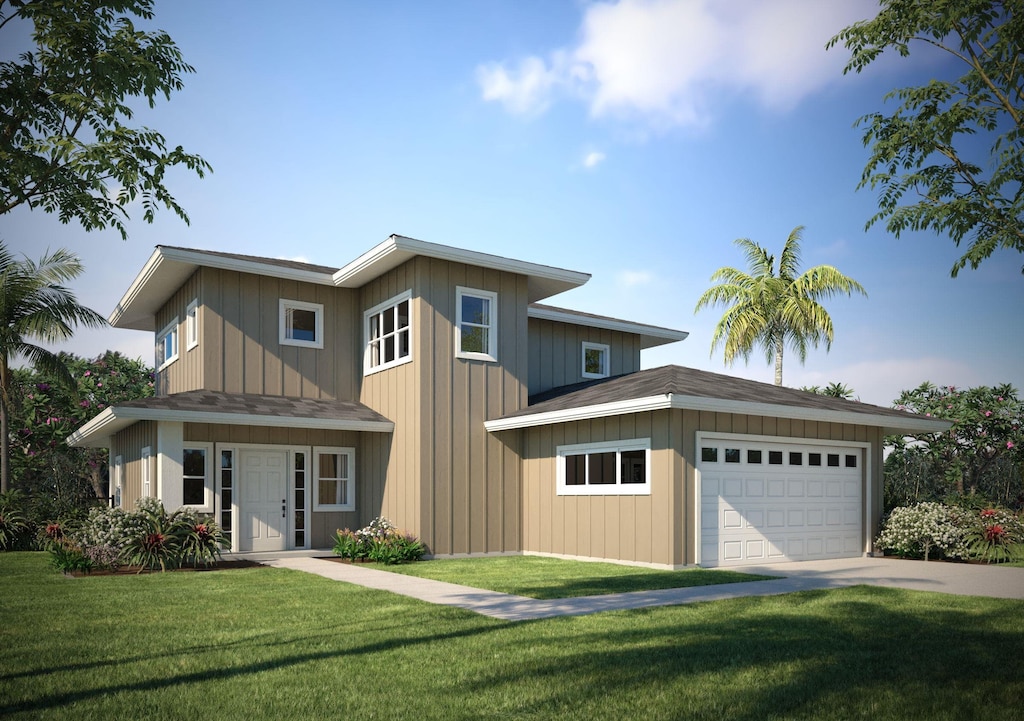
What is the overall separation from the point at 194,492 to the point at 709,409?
10.1 metres

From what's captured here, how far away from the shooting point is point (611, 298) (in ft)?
99.5

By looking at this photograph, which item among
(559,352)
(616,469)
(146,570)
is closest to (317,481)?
(146,570)

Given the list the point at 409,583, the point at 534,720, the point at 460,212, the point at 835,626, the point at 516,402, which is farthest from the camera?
the point at 460,212

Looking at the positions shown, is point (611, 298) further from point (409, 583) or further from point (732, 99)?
point (409, 583)

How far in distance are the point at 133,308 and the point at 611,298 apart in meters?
16.5

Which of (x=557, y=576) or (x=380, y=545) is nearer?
(x=557, y=576)

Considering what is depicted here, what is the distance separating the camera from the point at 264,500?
16734mm

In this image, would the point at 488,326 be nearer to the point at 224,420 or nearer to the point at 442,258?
the point at 442,258

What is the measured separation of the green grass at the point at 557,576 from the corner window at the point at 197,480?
3.99m

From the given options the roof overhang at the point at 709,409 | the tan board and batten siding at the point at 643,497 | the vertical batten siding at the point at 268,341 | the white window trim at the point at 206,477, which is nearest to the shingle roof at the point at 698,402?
the roof overhang at the point at 709,409

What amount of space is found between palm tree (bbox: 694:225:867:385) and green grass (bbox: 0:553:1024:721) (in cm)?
2061

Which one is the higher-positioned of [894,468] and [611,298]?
[611,298]

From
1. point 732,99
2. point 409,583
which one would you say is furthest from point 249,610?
point 732,99

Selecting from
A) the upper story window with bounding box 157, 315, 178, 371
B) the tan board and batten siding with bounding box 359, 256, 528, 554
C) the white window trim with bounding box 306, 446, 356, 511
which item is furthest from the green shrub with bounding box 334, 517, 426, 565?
the upper story window with bounding box 157, 315, 178, 371
